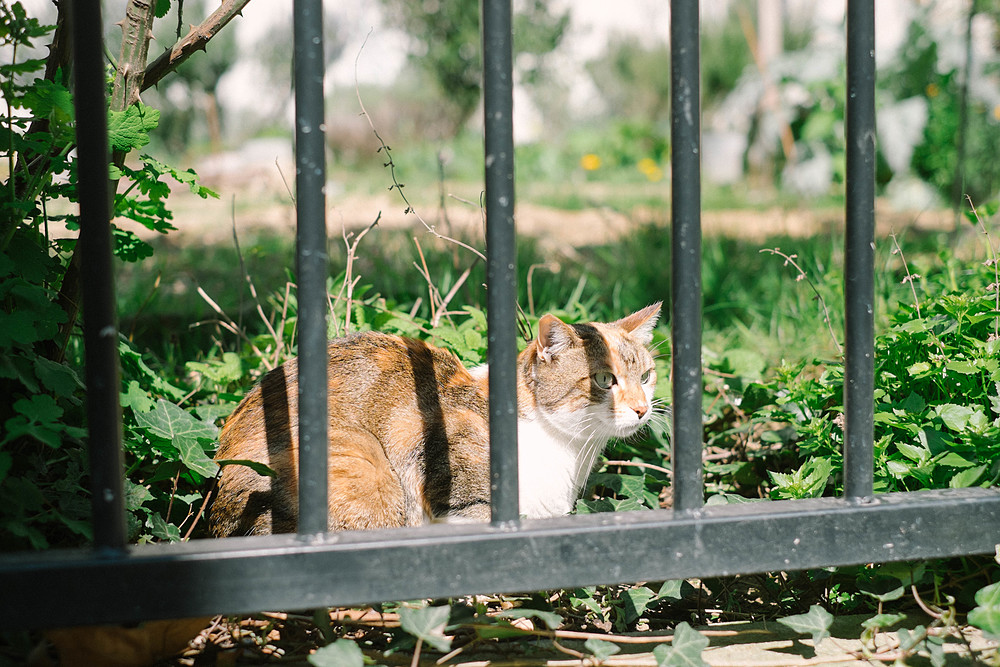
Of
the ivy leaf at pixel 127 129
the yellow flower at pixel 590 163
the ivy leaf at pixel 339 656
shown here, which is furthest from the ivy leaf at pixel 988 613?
the yellow flower at pixel 590 163

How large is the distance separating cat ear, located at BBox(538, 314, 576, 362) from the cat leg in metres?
0.49

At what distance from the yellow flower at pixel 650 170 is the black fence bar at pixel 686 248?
25.6 feet

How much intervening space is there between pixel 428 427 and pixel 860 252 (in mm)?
982

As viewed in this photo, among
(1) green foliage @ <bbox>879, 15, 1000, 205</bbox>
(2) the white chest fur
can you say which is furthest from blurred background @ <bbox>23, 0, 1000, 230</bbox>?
(2) the white chest fur

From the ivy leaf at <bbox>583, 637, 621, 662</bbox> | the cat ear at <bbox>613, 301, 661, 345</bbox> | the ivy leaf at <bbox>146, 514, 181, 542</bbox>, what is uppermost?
the cat ear at <bbox>613, 301, 661, 345</bbox>

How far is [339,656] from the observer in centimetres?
102

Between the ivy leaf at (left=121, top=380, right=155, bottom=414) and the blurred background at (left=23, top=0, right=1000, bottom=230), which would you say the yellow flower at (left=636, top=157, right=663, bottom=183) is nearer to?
the blurred background at (left=23, top=0, right=1000, bottom=230)

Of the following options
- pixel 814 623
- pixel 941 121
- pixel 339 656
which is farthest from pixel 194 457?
pixel 941 121

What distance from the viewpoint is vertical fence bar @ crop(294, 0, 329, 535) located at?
3.23ft

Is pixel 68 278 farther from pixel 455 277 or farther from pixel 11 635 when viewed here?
pixel 455 277

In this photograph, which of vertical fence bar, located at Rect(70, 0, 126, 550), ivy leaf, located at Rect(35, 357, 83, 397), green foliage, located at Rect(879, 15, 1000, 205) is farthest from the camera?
green foliage, located at Rect(879, 15, 1000, 205)

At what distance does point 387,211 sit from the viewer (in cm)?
614

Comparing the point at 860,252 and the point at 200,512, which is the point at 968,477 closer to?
the point at 860,252

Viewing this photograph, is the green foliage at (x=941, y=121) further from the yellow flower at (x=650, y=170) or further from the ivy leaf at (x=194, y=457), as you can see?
the ivy leaf at (x=194, y=457)
